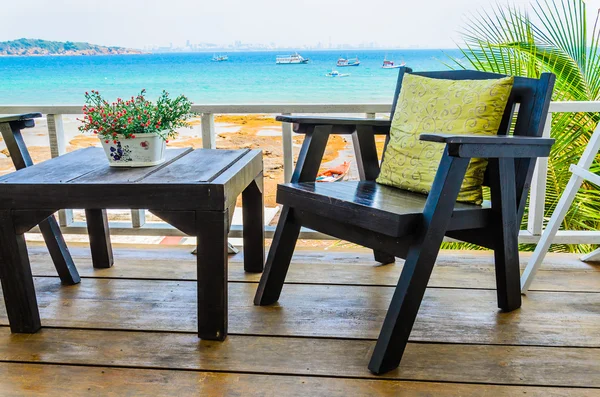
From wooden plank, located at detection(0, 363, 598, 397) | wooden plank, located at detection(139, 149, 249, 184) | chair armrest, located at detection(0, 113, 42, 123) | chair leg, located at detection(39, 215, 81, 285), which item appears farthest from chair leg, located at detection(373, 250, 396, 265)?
chair armrest, located at detection(0, 113, 42, 123)

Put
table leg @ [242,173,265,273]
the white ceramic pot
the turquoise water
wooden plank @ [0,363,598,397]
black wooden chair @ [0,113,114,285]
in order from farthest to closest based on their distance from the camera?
the turquoise water < table leg @ [242,173,265,273] < black wooden chair @ [0,113,114,285] < the white ceramic pot < wooden plank @ [0,363,598,397]

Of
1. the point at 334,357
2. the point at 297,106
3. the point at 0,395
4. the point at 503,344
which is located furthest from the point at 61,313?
the point at 503,344

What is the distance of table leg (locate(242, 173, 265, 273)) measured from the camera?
214cm

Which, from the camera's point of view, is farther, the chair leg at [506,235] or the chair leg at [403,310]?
the chair leg at [506,235]

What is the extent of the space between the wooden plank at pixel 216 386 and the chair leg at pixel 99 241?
0.80 metres

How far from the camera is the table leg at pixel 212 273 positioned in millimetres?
1551

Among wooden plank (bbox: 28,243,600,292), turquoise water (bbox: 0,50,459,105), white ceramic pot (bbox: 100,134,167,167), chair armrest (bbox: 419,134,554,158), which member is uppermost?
chair armrest (bbox: 419,134,554,158)

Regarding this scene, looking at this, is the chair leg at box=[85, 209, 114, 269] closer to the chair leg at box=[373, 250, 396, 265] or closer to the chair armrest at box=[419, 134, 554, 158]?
the chair leg at box=[373, 250, 396, 265]

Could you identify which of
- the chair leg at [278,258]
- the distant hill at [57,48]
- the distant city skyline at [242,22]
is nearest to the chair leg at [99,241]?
the chair leg at [278,258]

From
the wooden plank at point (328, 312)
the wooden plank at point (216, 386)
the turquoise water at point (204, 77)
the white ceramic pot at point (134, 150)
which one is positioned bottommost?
the turquoise water at point (204, 77)

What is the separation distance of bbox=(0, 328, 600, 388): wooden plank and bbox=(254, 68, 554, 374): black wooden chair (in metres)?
0.10

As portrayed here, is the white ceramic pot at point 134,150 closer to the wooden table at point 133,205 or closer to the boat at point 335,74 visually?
the wooden table at point 133,205

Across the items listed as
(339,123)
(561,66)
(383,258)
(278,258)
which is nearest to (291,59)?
(561,66)

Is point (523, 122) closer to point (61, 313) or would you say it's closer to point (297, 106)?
point (297, 106)
